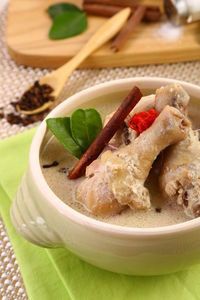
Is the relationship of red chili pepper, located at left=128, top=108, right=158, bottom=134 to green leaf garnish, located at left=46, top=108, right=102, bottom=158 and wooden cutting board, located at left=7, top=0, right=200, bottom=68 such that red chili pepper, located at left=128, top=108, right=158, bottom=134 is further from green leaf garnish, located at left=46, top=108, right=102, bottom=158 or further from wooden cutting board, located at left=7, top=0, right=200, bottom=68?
wooden cutting board, located at left=7, top=0, right=200, bottom=68

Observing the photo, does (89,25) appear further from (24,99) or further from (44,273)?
(44,273)

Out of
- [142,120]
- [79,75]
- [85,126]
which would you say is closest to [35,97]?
[79,75]

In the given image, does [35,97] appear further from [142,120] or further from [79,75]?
[142,120]

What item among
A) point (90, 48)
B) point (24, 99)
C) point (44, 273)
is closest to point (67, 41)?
point (90, 48)

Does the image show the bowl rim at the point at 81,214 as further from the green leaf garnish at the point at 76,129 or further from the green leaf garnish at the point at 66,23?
the green leaf garnish at the point at 66,23

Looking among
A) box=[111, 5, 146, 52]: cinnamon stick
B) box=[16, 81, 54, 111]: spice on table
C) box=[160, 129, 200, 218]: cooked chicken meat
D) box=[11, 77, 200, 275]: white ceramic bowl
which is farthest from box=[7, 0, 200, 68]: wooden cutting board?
box=[160, 129, 200, 218]: cooked chicken meat

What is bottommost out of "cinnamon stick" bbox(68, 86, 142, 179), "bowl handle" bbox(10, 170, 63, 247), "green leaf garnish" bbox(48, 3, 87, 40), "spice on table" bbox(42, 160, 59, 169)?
"green leaf garnish" bbox(48, 3, 87, 40)
